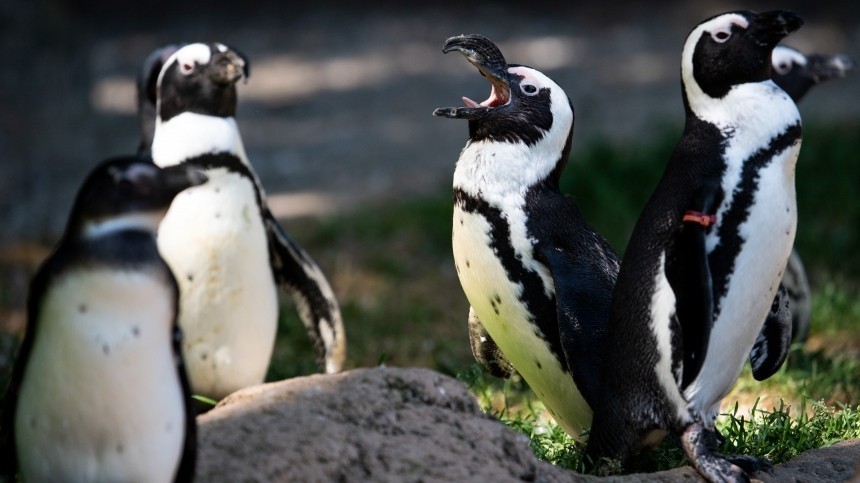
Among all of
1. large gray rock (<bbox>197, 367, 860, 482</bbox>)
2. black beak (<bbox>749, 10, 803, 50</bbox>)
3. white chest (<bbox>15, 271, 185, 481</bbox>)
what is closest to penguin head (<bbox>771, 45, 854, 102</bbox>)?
black beak (<bbox>749, 10, 803, 50</bbox>)

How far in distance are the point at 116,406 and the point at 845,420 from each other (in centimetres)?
223

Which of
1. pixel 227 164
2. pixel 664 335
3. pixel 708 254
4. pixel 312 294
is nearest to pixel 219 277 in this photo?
pixel 227 164

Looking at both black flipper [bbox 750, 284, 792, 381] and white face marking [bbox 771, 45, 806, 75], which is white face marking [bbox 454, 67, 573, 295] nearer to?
black flipper [bbox 750, 284, 792, 381]

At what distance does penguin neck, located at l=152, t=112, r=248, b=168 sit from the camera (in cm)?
386

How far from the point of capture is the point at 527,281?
10.9 feet

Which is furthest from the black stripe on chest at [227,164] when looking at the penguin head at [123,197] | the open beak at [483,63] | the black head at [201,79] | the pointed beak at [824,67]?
the pointed beak at [824,67]

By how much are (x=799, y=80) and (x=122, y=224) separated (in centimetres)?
350

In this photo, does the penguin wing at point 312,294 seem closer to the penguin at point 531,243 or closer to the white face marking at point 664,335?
the penguin at point 531,243

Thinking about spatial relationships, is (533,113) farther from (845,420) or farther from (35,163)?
(35,163)

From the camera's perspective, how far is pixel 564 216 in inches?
133

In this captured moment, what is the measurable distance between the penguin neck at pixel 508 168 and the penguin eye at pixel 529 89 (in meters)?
0.13

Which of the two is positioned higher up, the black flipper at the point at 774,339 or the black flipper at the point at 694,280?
the black flipper at the point at 694,280

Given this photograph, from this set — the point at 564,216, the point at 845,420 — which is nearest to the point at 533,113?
the point at 564,216

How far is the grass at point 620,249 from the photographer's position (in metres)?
3.57
